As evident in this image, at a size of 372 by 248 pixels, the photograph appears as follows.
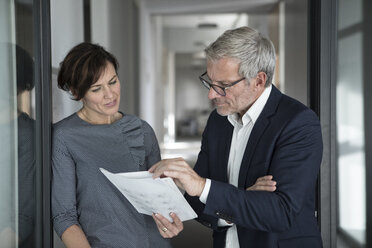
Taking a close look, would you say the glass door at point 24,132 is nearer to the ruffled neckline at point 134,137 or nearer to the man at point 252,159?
the ruffled neckline at point 134,137

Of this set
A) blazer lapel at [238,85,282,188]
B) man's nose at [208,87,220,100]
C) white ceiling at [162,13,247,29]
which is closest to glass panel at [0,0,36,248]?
man's nose at [208,87,220,100]

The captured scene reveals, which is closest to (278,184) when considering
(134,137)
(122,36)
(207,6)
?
(134,137)

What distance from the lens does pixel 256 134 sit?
159 centimetres

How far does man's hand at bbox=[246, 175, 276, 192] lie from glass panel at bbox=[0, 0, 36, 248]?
93cm

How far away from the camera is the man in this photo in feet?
4.54

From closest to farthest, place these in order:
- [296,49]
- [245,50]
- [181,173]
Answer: [181,173] → [245,50] → [296,49]

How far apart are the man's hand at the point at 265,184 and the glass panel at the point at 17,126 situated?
932mm

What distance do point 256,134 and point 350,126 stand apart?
26.4 inches

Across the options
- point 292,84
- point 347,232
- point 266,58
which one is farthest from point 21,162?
point 292,84

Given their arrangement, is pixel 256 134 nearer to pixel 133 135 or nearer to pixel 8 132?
pixel 133 135

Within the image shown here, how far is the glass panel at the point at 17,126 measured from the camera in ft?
5.40

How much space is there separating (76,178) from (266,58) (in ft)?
3.04

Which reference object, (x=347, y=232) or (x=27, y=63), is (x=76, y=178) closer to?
(x=27, y=63)

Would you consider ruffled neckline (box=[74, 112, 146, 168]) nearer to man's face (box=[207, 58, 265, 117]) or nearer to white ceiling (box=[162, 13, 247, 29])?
man's face (box=[207, 58, 265, 117])
